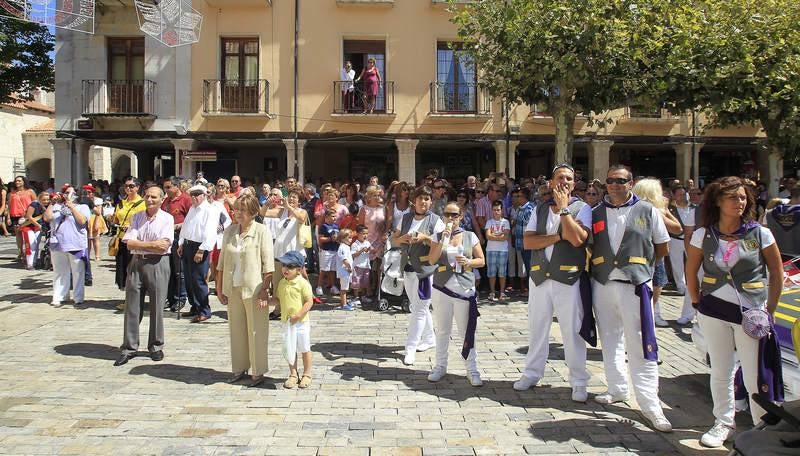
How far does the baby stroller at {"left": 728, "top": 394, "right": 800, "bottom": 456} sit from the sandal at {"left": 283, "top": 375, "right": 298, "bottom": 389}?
13.2 feet

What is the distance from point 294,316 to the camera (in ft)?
18.9

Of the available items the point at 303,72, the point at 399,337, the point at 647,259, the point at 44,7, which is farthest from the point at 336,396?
the point at 303,72

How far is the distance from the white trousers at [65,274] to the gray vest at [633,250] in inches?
320

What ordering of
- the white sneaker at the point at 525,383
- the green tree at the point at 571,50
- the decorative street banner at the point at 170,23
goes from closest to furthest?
the white sneaker at the point at 525,383 → the green tree at the point at 571,50 → the decorative street banner at the point at 170,23

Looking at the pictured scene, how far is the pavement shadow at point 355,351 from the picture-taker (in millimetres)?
6883

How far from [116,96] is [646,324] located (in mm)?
18118

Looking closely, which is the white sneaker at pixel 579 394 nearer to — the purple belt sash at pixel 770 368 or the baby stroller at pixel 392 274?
the purple belt sash at pixel 770 368

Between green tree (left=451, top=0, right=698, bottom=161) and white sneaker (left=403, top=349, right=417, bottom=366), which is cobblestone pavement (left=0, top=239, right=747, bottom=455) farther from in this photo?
green tree (left=451, top=0, right=698, bottom=161)

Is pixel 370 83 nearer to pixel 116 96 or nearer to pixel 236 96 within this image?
pixel 236 96

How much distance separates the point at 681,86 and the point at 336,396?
9303 mm

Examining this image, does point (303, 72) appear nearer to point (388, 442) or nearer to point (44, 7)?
point (44, 7)

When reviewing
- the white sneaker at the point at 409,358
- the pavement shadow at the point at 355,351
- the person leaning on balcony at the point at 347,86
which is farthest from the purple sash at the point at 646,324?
the person leaning on balcony at the point at 347,86

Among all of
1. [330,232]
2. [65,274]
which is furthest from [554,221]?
[65,274]

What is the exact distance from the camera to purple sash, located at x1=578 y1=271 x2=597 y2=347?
530 centimetres
